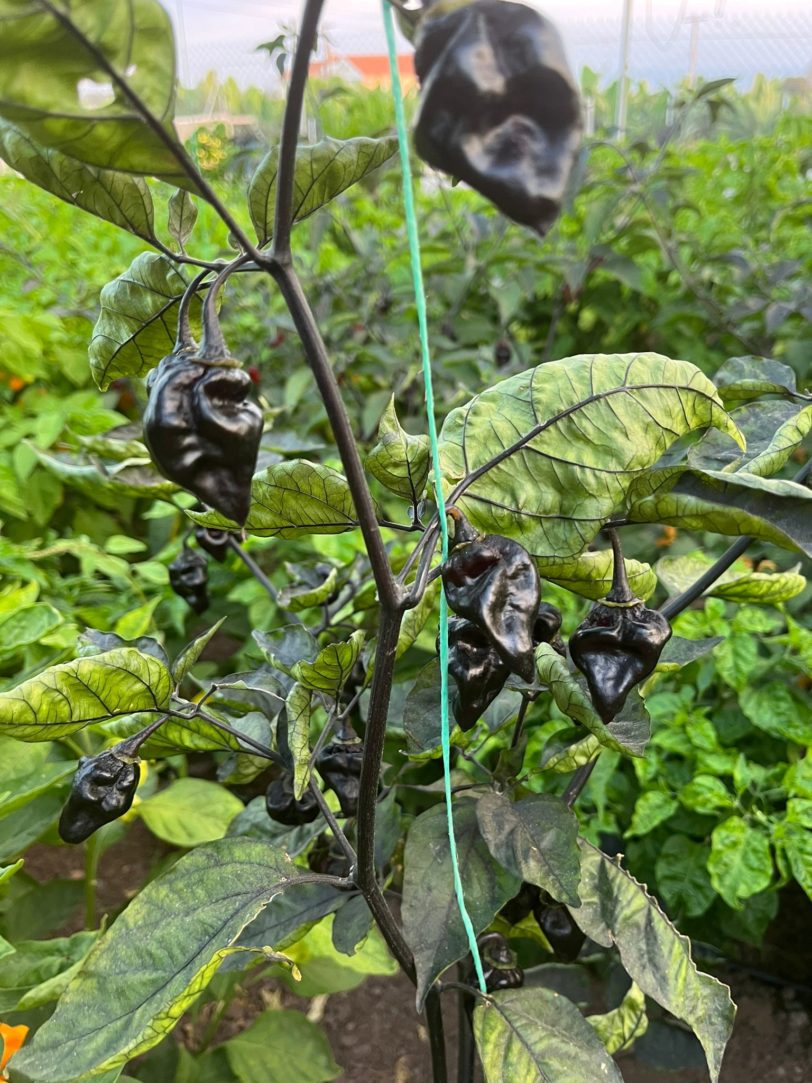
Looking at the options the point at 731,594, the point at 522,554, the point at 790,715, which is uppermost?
the point at 522,554

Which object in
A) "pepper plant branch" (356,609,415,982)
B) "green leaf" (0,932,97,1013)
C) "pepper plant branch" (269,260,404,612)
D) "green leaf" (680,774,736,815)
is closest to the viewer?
"pepper plant branch" (269,260,404,612)

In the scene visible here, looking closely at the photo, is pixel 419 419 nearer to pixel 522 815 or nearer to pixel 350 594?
pixel 350 594

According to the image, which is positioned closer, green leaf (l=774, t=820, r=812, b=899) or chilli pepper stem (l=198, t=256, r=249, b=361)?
chilli pepper stem (l=198, t=256, r=249, b=361)

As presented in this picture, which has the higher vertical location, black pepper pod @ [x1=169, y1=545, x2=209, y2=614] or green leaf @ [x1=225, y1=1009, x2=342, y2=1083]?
black pepper pod @ [x1=169, y1=545, x2=209, y2=614]

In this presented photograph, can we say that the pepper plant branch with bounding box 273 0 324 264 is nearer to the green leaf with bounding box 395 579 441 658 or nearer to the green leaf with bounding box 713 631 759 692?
the green leaf with bounding box 395 579 441 658

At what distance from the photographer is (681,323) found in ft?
8.65

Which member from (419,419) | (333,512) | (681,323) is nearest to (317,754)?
(333,512)

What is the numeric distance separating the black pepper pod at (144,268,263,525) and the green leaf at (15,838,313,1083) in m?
0.36

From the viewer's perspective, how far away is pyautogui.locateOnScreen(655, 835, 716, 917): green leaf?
1427 millimetres

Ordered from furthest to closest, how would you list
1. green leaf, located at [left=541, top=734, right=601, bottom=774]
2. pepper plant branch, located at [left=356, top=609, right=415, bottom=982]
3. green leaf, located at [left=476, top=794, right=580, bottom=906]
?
green leaf, located at [left=541, top=734, right=601, bottom=774] → green leaf, located at [left=476, top=794, right=580, bottom=906] → pepper plant branch, located at [left=356, top=609, right=415, bottom=982]

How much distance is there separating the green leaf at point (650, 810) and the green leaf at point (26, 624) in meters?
0.93

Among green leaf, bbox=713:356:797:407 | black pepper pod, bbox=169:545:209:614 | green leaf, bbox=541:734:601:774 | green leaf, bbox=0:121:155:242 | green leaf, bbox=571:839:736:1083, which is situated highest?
green leaf, bbox=0:121:155:242

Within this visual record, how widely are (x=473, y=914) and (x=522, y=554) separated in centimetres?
37

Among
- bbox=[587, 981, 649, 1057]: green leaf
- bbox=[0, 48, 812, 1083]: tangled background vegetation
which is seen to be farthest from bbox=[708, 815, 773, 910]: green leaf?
bbox=[587, 981, 649, 1057]: green leaf
